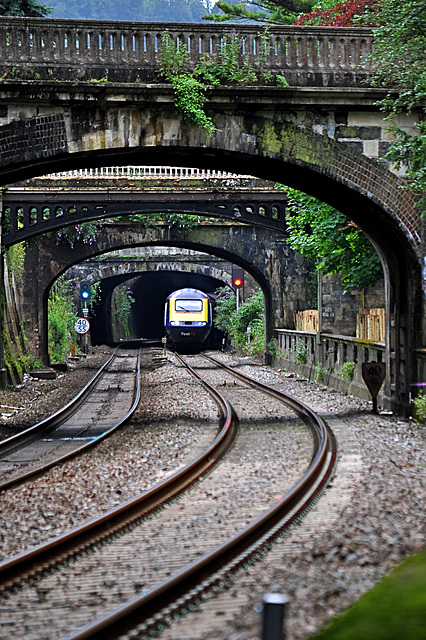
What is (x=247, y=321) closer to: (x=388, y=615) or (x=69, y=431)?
(x=69, y=431)

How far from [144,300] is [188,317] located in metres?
30.8

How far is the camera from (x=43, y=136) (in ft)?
39.8

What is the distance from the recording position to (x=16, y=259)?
26125 millimetres

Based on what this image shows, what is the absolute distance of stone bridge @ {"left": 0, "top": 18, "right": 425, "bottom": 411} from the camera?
39.8 feet

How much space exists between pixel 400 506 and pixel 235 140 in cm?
730

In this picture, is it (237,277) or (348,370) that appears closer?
(348,370)

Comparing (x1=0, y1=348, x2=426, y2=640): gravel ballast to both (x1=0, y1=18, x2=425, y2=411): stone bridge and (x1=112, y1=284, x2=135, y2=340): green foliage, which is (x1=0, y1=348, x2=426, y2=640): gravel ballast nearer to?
(x1=0, y1=18, x2=425, y2=411): stone bridge

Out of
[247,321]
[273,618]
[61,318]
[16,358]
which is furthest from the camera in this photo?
[247,321]

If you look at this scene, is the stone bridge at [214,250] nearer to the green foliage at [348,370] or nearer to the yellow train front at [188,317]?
the yellow train front at [188,317]

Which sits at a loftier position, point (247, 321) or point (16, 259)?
point (16, 259)

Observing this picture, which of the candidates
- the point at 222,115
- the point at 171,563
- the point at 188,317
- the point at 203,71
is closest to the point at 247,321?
the point at 188,317

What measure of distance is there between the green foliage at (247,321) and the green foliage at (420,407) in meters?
20.0

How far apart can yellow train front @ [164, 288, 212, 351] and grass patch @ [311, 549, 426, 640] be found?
3649cm

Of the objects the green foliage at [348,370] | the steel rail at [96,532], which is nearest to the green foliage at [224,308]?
the green foliage at [348,370]
